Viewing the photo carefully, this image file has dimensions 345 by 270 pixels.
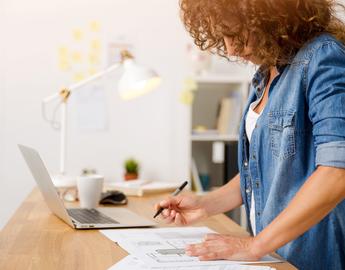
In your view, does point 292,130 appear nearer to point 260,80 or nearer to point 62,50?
point 260,80

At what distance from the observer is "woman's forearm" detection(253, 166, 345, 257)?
1.11 metres

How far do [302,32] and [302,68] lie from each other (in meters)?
0.12

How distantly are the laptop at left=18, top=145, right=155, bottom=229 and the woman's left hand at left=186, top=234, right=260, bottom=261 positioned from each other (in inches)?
14.9

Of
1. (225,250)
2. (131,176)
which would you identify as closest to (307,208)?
(225,250)

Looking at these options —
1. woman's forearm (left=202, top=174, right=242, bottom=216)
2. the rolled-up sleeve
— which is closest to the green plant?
woman's forearm (left=202, top=174, right=242, bottom=216)

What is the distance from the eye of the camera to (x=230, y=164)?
137 inches

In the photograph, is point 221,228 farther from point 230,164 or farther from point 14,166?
point 14,166

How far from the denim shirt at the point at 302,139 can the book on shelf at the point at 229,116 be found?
2.12m

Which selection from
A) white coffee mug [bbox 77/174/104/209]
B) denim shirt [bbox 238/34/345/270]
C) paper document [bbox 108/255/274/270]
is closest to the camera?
paper document [bbox 108/255/274/270]

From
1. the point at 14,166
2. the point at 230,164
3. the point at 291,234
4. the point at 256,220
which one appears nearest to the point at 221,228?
the point at 256,220

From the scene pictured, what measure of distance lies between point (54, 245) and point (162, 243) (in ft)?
0.80

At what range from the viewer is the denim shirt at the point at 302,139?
117 cm

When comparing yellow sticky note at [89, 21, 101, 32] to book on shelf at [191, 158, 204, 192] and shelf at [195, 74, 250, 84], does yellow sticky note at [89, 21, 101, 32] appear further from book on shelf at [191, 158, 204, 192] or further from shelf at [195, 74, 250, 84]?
book on shelf at [191, 158, 204, 192]

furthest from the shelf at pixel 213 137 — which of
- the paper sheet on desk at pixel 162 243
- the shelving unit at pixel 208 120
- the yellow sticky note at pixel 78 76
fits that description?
the paper sheet on desk at pixel 162 243
